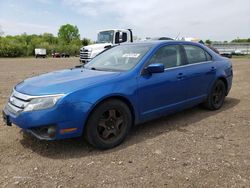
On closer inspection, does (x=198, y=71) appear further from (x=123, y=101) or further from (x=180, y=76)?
(x=123, y=101)

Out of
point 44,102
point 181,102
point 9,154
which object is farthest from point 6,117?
point 181,102

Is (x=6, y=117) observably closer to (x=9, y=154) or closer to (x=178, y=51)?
(x=9, y=154)

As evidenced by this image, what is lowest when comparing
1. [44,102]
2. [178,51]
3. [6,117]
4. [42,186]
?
[42,186]

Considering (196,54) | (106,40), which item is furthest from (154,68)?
(106,40)

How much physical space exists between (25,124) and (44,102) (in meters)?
0.38

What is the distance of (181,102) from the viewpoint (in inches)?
183


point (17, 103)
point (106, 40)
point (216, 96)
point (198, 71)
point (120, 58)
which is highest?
point (106, 40)

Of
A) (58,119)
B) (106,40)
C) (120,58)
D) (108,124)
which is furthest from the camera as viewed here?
(106,40)

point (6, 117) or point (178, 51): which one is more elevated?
point (178, 51)

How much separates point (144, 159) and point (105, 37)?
1287cm

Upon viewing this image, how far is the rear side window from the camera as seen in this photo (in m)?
4.94

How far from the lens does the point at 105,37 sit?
15422mm

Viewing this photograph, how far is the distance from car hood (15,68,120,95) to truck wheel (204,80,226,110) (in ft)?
8.15

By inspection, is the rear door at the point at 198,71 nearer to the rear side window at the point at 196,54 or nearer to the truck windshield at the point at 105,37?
the rear side window at the point at 196,54
